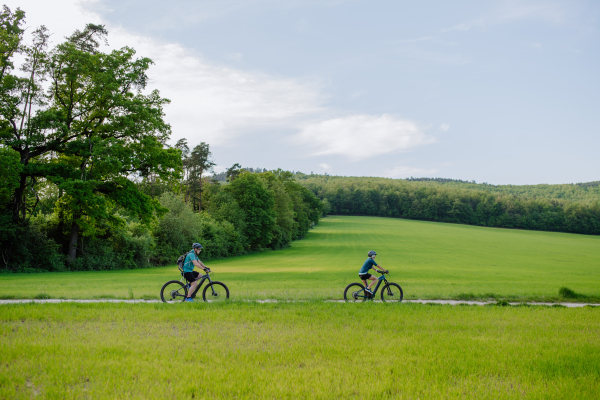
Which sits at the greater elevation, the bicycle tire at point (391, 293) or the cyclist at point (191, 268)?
the cyclist at point (191, 268)

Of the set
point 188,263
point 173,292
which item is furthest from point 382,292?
point 173,292

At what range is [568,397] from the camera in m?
5.38

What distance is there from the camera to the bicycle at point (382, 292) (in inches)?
529

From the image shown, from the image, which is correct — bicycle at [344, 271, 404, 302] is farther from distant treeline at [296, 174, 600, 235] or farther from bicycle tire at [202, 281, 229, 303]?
distant treeline at [296, 174, 600, 235]

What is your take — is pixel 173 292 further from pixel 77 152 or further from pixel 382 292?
pixel 77 152

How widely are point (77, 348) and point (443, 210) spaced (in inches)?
6209

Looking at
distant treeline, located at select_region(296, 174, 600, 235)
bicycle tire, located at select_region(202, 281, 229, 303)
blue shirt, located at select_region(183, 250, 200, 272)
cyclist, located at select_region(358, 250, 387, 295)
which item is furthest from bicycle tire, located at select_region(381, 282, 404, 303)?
distant treeline, located at select_region(296, 174, 600, 235)

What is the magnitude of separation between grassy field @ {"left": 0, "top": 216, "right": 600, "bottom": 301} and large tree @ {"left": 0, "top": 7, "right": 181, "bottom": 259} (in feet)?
20.2

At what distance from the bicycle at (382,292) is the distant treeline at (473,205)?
430ft

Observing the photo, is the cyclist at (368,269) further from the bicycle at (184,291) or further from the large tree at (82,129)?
the large tree at (82,129)

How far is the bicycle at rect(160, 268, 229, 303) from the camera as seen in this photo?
40.9ft

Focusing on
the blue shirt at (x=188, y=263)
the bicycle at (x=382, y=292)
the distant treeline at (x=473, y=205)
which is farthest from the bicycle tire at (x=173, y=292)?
the distant treeline at (x=473, y=205)

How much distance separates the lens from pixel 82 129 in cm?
3053

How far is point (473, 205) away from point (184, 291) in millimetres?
156985
